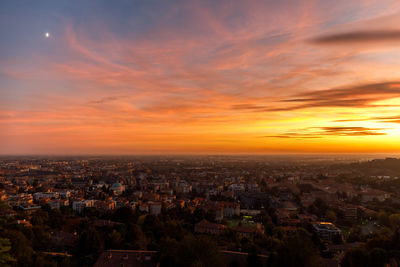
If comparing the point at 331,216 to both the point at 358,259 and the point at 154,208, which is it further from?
the point at 154,208

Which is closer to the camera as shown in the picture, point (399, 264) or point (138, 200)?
point (399, 264)

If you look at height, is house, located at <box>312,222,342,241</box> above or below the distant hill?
below

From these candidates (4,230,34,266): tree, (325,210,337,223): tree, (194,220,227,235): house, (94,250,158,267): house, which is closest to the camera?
(4,230,34,266): tree

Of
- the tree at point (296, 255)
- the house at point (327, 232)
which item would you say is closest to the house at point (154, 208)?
the house at point (327, 232)

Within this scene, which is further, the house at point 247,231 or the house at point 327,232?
the house at point 327,232

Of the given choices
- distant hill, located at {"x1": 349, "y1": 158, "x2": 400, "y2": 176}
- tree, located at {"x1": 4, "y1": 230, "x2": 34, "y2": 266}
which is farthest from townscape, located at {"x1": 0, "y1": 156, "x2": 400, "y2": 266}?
distant hill, located at {"x1": 349, "y1": 158, "x2": 400, "y2": 176}

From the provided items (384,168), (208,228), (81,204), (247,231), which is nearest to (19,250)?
(208,228)

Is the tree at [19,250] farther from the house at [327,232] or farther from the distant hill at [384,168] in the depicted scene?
the distant hill at [384,168]

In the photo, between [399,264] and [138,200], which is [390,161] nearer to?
[138,200]

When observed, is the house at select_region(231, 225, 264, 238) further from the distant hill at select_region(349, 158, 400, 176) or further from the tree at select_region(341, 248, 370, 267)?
the distant hill at select_region(349, 158, 400, 176)

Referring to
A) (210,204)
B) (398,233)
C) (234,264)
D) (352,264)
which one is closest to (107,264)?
(234,264)

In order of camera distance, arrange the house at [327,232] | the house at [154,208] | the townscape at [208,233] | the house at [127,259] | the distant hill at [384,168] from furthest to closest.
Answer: the distant hill at [384,168] → the house at [154,208] → the house at [327,232] → the house at [127,259] → the townscape at [208,233]
